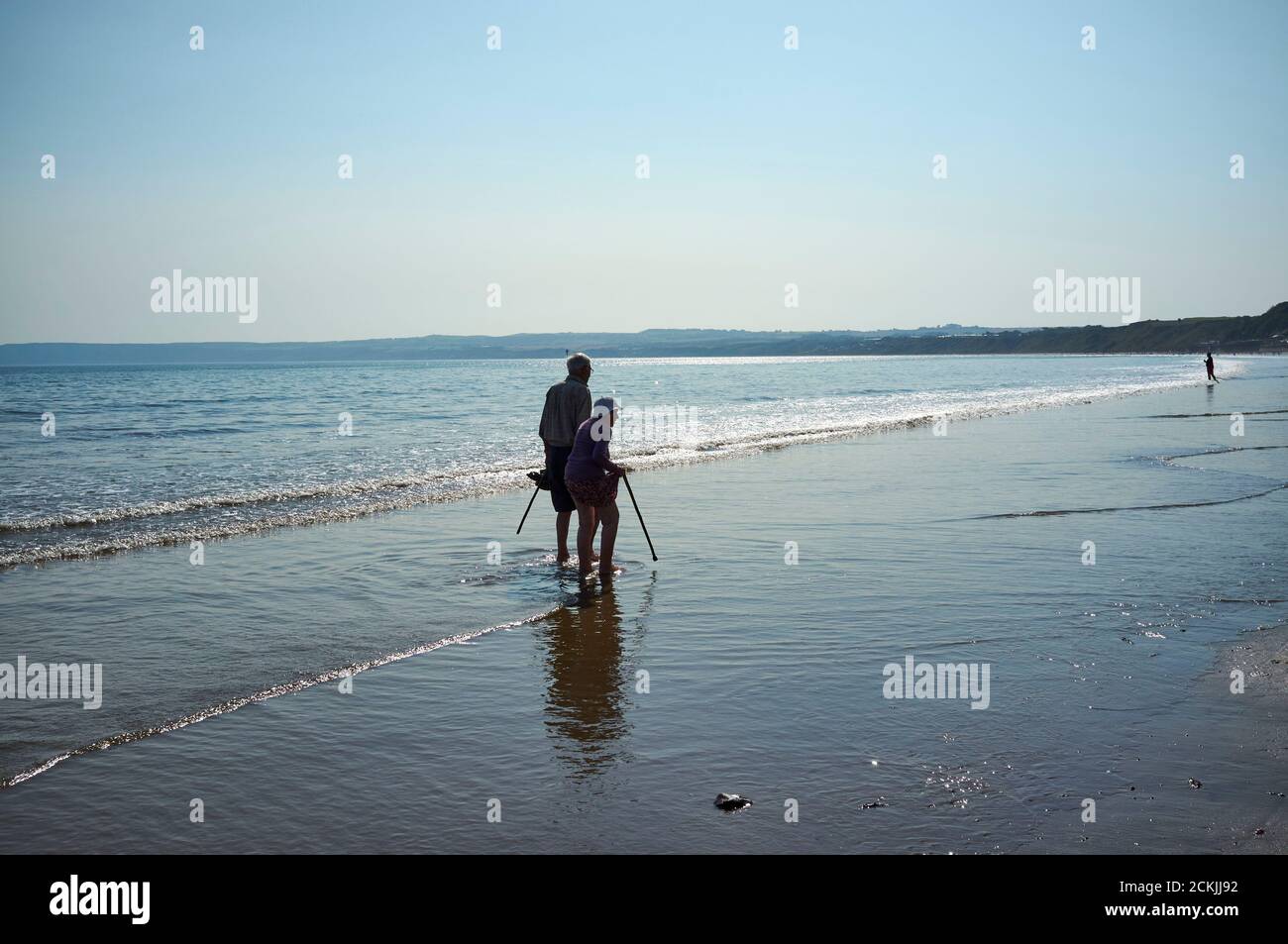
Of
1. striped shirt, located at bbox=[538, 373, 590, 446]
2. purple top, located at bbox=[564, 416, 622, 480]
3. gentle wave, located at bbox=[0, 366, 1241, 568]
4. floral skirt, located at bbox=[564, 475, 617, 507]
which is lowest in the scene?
gentle wave, located at bbox=[0, 366, 1241, 568]

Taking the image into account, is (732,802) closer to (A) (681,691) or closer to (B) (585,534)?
(A) (681,691)

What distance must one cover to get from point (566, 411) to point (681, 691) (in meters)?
4.53

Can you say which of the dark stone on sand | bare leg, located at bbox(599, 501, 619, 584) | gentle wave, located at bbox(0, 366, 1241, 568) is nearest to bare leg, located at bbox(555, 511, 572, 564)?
bare leg, located at bbox(599, 501, 619, 584)

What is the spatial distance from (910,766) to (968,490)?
10587mm

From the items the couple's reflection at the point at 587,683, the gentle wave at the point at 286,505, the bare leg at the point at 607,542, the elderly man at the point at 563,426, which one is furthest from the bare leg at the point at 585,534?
the gentle wave at the point at 286,505

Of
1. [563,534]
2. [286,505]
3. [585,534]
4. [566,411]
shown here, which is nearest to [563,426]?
[566,411]

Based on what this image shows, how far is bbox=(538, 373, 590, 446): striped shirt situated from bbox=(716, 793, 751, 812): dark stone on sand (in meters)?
5.80

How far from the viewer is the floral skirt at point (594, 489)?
892 cm

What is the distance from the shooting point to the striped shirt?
32.0ft

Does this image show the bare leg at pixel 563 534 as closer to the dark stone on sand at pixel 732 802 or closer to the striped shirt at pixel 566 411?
the striped shirt at pixel 566 411

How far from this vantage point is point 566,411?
32.2ft

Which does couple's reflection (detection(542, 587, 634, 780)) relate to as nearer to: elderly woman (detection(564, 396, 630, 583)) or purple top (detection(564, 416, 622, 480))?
elderly woman (detection(564, 396, 630, 583))
